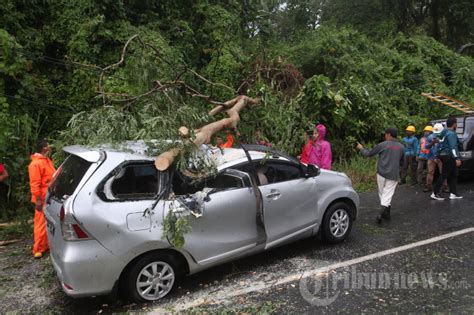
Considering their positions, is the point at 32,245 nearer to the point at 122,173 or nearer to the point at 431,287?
the point at 122,173

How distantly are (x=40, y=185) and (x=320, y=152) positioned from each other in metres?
4.41

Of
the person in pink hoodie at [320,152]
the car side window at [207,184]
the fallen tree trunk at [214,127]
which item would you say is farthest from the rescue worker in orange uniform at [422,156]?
the car side window at [207,184]

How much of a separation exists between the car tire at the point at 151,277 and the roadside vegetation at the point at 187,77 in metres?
1.40

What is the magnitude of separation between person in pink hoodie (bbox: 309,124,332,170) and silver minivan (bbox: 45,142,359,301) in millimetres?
1512

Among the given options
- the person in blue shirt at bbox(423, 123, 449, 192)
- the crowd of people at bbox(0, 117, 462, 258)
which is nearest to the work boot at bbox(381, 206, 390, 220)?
the crowd of people at bbox(0, 117, 462, 258)

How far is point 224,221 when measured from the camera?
4.47m

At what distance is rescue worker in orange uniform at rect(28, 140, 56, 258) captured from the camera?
17.8 ft

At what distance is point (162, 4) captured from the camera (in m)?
11.1

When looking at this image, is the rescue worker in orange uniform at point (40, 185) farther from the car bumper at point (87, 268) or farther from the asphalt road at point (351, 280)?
the asphalt road at point (351, 280)

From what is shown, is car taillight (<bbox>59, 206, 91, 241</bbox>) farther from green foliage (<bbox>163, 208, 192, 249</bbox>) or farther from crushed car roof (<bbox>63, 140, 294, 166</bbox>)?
green foliage (<bbox>163, 208, 192, 249</bbox>)

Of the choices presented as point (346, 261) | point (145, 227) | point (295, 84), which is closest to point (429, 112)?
point (295, 84)

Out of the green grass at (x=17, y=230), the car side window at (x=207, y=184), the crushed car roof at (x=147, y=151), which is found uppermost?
the crushed car roof at (x=147, y=151)

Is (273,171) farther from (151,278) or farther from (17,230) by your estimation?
(17,230)

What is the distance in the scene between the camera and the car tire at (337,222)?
546 cm
